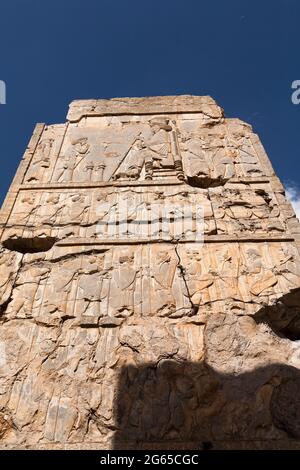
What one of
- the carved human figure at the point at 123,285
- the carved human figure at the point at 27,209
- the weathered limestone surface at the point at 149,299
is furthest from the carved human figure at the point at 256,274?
the carved human figure at the point at 27,209

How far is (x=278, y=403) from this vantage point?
3.66 m

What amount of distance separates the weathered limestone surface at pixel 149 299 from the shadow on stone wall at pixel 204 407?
1 cm

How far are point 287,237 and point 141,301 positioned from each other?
198 cm

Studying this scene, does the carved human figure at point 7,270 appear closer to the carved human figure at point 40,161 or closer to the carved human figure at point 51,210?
the carved human figure at point 51,210

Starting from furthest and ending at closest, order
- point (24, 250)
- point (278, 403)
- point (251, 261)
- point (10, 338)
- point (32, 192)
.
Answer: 1. point (32, 192)
2. point (24, 250)
3. point (251, 261)
4. point (10, 338)
5. point (278, 403)

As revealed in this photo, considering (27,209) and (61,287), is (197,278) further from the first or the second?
(27,209)

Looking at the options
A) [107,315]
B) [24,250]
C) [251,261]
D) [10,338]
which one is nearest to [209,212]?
[251,261]

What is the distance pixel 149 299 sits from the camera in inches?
175

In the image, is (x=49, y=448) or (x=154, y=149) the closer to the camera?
(x=49, y=448)

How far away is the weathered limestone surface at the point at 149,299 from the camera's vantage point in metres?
3.62

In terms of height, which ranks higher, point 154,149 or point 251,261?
point 154,149

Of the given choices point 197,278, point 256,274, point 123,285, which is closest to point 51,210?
point 123,285

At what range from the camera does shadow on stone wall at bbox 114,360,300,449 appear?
137 inches

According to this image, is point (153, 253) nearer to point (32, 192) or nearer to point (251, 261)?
point (251, 261)
